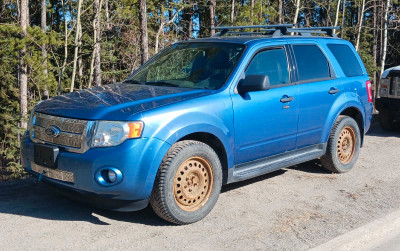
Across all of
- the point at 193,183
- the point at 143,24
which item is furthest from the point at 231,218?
the point at 143,24

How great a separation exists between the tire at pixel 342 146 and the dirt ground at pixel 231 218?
0.79 ft

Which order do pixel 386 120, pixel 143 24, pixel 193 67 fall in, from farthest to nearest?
pixel 143 24, pixel 386 120, pixel 193 67

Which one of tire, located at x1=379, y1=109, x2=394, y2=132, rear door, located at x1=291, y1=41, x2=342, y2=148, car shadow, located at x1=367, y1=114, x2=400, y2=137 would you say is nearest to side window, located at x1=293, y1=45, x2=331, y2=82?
rear door, located at x1=291, y1=41, x2=342, y2=148

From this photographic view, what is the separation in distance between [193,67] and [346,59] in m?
2.61

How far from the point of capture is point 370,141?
939 cm

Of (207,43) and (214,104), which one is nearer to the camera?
(214,104)

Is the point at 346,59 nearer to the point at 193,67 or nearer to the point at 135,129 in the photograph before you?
the point at 193,67

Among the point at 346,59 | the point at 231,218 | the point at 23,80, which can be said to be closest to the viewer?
the point at 231,218

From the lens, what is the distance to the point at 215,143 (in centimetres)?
500

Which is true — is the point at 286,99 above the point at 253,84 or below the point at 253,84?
below

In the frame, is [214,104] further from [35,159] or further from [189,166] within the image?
[35,159]

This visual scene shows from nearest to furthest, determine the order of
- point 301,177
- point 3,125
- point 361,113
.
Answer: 1. point 301,177
2. point 361,113
3. point 3,125

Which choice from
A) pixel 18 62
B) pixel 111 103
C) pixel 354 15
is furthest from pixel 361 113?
pixel 354 15

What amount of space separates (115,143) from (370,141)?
6.59m
